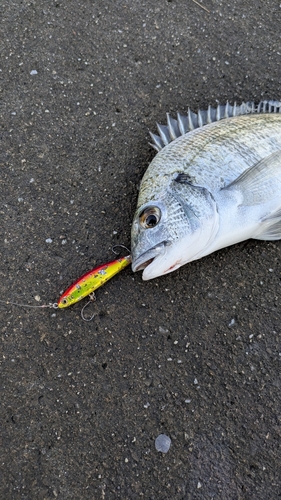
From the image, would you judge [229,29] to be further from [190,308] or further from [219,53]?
[190,308]

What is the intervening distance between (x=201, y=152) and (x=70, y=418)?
1730 millimetres

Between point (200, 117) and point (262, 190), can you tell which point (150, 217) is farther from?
point (200, 117)

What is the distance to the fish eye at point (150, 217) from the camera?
2518 mm

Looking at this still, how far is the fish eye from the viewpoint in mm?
2518

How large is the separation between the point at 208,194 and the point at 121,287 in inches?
31.1

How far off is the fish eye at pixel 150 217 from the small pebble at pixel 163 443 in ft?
3.94

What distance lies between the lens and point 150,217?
2.54 meters

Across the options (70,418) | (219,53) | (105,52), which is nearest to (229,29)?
(219,53)

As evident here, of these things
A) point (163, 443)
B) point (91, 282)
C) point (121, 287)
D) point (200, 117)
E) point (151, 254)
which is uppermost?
point (200, 117)

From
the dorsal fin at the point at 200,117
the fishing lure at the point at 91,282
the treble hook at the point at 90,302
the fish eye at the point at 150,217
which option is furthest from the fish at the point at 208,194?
the treble hook at the point at 90,302

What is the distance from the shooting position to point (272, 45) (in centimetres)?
339

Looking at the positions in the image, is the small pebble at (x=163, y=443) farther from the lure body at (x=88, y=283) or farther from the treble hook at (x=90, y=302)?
the lure body at (x=88, y=283)

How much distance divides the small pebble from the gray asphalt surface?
0.08 ft

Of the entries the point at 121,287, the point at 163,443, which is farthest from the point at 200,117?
the point at 163,443
